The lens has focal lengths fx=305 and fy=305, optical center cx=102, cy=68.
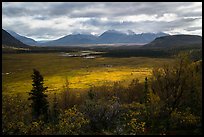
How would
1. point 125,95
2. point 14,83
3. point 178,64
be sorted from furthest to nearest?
point 14,83 < point 125,95 < point 178,64

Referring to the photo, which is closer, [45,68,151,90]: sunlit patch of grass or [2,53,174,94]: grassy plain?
[2,53,174,94]: grassy plain

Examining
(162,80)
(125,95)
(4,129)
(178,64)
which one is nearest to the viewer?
(4,129)

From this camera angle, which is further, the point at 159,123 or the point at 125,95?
the point at 125,95

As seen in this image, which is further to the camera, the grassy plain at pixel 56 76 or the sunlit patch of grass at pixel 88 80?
the sunlit patch of grass at pixel 88 80

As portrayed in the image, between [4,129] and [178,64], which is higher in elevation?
[178,64]

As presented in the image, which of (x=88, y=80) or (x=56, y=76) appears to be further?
(x=56, y=76)

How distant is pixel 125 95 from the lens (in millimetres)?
59219

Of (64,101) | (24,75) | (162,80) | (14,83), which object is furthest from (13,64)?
(162,80)

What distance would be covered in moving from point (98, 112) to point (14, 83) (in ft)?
303

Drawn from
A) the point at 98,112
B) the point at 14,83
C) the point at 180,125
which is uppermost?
the point at 98,112

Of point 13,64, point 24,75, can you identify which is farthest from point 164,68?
point 13,64

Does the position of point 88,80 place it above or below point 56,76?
below

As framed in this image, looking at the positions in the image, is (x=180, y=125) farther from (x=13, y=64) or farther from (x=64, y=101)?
(x=13, y=64)

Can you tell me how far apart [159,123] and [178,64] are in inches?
191
